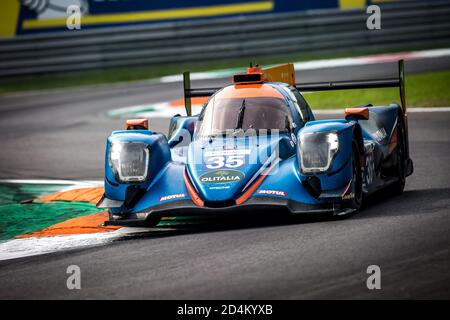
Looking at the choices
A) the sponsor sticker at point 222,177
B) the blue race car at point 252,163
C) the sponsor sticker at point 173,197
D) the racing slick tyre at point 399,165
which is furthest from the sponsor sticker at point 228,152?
the racing slick tyre at point 399,165

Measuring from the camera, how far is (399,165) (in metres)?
10.2

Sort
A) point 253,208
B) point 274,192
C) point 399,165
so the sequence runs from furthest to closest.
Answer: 1. point 399,165
2. point 274,192
3. point 253,208

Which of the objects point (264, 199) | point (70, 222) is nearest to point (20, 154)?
point (70, 222)

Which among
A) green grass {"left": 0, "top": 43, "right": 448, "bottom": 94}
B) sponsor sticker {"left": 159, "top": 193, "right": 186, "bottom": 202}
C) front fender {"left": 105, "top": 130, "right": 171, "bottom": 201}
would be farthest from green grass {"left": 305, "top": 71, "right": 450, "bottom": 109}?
sponsor sticker {"left": 159, "top": 193, "right": 186, "bottom": 202}

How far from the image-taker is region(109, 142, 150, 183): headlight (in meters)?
8.88

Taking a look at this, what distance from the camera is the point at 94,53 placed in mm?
25609

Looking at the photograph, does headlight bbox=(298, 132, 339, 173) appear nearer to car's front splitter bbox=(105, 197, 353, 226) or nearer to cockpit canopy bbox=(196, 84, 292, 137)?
car's front splitter bbox=(105, 197, 353, 226)

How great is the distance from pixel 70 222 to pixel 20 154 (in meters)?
5.97

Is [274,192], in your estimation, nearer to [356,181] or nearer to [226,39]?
[356,181]

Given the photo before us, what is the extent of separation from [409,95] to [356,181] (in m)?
9.56

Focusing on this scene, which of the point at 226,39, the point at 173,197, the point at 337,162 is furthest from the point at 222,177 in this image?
the point at 226,39

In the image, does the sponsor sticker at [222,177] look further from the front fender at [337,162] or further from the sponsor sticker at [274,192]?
the front fender at [337,162]

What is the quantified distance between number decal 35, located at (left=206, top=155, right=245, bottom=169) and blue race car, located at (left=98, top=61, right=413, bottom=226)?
1 cm
